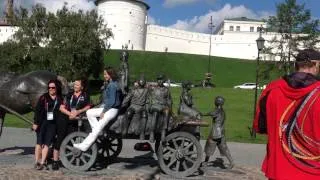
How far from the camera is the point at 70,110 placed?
9.38m

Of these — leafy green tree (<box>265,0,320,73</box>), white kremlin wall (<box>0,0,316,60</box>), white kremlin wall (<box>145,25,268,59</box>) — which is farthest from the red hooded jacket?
white kremlin wall (<box>145,25,268,59</box>)

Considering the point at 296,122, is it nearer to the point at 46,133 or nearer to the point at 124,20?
the point at 46,133

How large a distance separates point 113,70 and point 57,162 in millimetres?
1906

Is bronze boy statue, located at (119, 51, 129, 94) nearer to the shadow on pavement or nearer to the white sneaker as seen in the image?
the white sneaker

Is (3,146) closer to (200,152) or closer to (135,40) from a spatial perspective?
(200,152)

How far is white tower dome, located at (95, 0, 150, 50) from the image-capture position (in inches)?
3388

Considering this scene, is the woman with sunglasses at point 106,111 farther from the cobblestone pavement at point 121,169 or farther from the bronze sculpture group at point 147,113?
the cobblestone pavement at point 121,169

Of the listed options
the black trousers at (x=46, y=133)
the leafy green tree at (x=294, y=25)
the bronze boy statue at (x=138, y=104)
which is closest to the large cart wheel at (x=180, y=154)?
the bronze boy statue at (x=138, y=104)

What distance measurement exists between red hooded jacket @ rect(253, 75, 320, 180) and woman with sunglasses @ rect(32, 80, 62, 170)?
577 cm

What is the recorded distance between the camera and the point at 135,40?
86.8 meters

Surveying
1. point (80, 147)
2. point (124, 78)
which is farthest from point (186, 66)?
point (80, 147)

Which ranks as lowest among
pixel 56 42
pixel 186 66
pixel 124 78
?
pixel 124 78

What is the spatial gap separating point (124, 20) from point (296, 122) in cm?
8372

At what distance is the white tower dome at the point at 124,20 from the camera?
8606 cm
